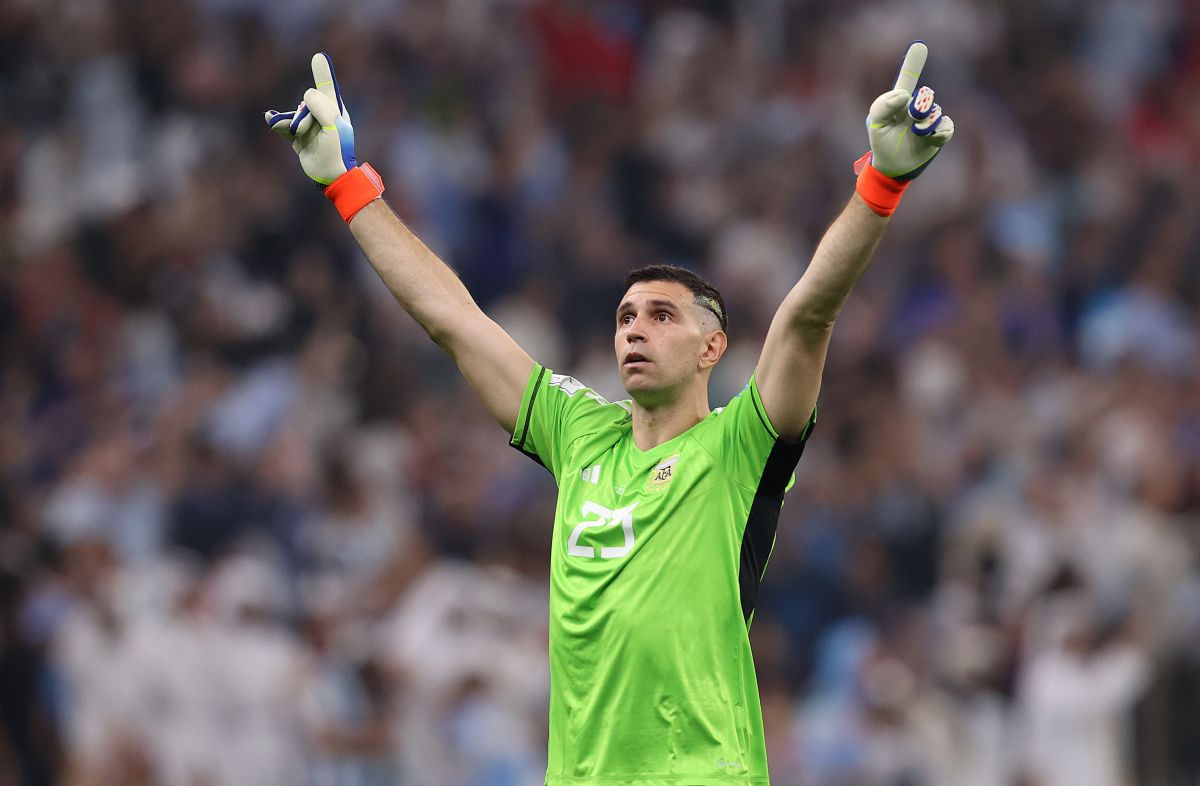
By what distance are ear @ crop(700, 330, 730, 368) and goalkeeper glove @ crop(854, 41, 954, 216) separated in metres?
0.85

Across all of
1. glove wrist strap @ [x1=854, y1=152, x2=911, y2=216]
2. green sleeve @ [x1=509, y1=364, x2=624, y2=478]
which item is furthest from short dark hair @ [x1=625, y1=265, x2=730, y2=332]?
glove wrist strap @ [x1=854, y1=152, x2=911, y2=216]

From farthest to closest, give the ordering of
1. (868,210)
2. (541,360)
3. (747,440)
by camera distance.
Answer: (541,360), (747,440), (868,210)

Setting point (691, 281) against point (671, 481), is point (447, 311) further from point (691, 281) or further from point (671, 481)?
point (671, 481)

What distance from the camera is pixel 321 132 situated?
5.59 m

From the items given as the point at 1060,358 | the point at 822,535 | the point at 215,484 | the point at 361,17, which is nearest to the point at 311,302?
the point at 215,484

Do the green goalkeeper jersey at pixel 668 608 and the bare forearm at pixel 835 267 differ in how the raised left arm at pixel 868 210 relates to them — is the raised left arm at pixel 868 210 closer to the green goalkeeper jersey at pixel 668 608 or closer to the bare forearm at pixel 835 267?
the bare forearm at pixel 835 267

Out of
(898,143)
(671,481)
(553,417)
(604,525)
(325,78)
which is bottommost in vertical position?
(604,525)

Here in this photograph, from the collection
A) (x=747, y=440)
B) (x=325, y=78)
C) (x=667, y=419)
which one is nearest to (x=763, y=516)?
(x=747, y=440)

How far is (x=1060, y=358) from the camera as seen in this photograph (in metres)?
12.3

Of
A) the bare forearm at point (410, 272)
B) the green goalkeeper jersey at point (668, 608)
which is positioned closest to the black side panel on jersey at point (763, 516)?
the green goalkeeper jersey at point (668, 608)

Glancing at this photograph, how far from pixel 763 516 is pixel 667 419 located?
1.54ft

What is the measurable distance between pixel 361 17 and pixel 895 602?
647cm

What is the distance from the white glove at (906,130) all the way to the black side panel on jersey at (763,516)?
78 cm

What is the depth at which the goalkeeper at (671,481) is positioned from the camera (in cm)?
473
